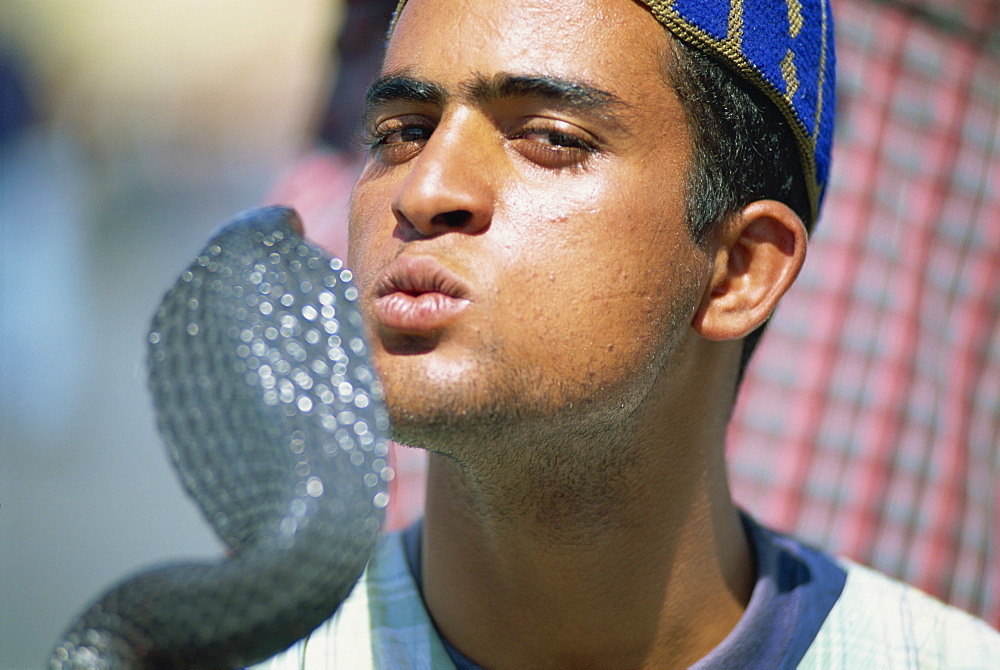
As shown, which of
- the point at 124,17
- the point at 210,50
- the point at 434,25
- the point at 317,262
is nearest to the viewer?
the point at 317,262

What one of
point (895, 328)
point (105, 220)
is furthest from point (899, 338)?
point (105, 220)

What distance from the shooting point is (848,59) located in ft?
12.2

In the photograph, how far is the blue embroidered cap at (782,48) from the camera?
1977mm

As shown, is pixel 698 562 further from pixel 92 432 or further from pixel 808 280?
pixel 92 432

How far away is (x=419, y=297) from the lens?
171cm

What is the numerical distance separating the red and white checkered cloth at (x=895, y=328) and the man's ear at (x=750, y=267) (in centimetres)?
152

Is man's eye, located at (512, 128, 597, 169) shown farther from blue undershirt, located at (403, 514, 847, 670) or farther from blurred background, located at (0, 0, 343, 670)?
blurred background, located at (0, 0, 343, 670)

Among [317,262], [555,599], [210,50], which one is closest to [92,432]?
[210,50]

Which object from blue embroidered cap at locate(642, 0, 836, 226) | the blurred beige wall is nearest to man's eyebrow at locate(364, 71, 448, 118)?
blue embroidered cap at locate(642, 0, 836, 226)

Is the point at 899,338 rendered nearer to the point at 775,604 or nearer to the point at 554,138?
the point at 775,604

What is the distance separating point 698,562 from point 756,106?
0.87 meters

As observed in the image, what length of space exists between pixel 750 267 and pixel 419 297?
2.46ft

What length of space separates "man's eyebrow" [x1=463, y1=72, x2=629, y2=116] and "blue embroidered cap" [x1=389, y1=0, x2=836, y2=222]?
22 cm

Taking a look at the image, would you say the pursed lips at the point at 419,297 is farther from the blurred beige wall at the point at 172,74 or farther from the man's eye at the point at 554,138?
the blurred beige wall at the point at 172,74
